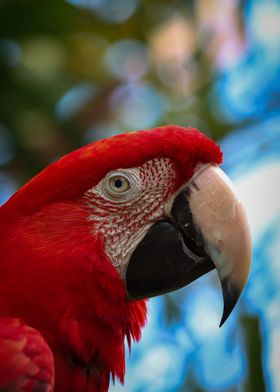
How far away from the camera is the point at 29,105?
2.32 meters

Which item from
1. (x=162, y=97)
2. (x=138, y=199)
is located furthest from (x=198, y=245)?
(x=162, y=97)

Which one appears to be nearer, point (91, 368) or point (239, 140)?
point (91, 368)

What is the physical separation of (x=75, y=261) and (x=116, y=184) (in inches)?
6.3

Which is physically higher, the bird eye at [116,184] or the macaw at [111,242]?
the bird eye at [116,184]

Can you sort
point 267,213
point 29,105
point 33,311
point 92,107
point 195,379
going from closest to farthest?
point 33,311
point 195,379
point 267,213
point 29,105
point 92,107

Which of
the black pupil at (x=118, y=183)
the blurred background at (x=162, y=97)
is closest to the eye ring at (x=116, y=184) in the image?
the black pupil at (x=118, y=183)

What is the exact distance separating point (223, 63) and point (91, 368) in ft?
5.03

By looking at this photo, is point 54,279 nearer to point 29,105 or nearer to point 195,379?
point 195,379

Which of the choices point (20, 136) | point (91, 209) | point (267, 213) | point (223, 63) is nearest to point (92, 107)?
point (20, 136)

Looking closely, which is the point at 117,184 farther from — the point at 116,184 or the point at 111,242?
Answer: the point at 111,242

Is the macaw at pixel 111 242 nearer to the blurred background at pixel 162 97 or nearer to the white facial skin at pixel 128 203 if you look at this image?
the white facial skin at pixel 128 203

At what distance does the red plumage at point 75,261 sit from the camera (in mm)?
1235

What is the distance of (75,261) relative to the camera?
1.26 m

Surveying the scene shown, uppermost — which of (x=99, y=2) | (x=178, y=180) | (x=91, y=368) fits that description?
(x=99, y=2)
